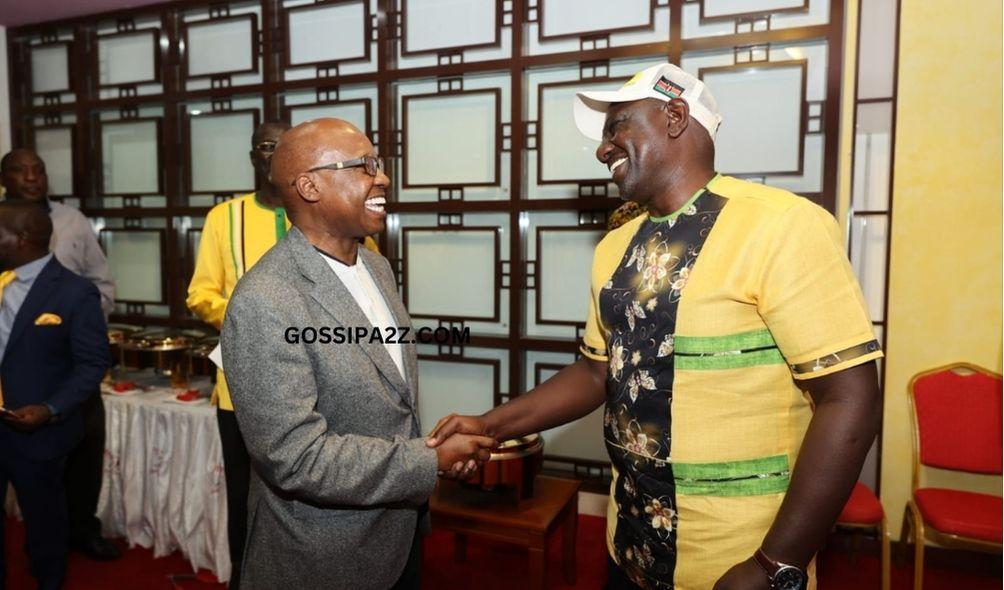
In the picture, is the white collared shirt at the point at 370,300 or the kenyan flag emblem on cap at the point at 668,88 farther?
the white collared shirt at the point at 370,300

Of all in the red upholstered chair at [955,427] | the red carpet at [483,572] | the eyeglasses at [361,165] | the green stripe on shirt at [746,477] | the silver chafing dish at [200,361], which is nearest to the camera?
the green stripe on shirt at [746,477]

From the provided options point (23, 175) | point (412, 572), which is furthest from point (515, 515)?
point (23, 175)

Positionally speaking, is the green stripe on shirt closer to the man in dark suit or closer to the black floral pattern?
the black floral pattern

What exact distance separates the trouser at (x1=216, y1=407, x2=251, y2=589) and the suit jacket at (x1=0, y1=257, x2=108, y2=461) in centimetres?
63

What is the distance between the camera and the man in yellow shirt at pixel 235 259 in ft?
8.13

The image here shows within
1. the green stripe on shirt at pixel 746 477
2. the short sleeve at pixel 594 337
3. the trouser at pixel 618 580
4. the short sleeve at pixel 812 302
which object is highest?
the short sleeve at pixel 812 302

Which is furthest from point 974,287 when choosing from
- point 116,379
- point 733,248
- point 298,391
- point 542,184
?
point 116,379

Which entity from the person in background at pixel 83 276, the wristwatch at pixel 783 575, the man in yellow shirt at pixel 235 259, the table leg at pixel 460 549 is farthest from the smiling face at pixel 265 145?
the wristwatch at pixel 783 575

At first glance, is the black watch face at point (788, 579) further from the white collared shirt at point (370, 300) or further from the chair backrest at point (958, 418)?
the chair backrest at point (958, 418)

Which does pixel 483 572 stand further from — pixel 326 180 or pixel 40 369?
pixel 326 180

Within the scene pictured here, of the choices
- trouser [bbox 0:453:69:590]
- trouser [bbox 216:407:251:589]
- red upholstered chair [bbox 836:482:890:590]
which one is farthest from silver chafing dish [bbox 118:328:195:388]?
red upholstered chair [bbox 836:482:890:590]

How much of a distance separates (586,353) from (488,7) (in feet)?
7.57

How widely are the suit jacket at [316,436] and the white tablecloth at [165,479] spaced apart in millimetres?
1577

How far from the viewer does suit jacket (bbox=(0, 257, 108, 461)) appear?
2.50 meters
